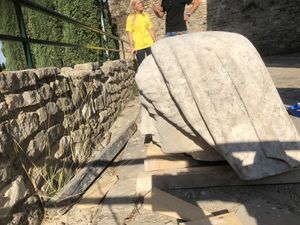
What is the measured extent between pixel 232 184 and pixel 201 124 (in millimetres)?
478

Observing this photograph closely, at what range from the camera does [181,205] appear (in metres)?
2.18

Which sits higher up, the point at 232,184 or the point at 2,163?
the point at 2,163

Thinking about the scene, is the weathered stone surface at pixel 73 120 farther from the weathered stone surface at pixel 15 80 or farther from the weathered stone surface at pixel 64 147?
the weathered stone surface at pixel 15 80

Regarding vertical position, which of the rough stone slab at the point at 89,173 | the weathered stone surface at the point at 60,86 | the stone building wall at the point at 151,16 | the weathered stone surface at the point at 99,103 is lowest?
the rough stone slab at the point at 89,173

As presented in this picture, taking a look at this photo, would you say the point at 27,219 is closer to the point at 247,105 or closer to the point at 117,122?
the point at 247,105

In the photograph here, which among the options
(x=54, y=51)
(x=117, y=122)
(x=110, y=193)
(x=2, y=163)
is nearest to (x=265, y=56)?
(x=54, y=51)

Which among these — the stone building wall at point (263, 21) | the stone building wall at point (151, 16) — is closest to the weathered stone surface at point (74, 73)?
the stone building wall at point (263, 21)

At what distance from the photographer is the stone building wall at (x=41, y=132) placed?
2184 millimetres

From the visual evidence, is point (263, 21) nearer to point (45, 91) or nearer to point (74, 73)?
point (74, 73)

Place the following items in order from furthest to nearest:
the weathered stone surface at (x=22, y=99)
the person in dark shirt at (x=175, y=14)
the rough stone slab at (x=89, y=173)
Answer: the person in dark shirt at (x=175, y=14), the rough stone slab at (x=89, y=173), the weathered stone surface at (x=22, y=99)

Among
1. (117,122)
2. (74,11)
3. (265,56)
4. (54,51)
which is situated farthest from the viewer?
(265,56)

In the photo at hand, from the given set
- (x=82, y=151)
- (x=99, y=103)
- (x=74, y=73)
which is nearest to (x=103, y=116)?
(x=99, y=103)

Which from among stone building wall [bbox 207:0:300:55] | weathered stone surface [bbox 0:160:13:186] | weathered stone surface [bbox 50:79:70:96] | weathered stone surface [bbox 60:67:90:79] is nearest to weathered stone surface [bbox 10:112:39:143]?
weathered stone surface [bbox 0:160:13:186]

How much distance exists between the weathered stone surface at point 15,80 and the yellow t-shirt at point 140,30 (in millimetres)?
3117
